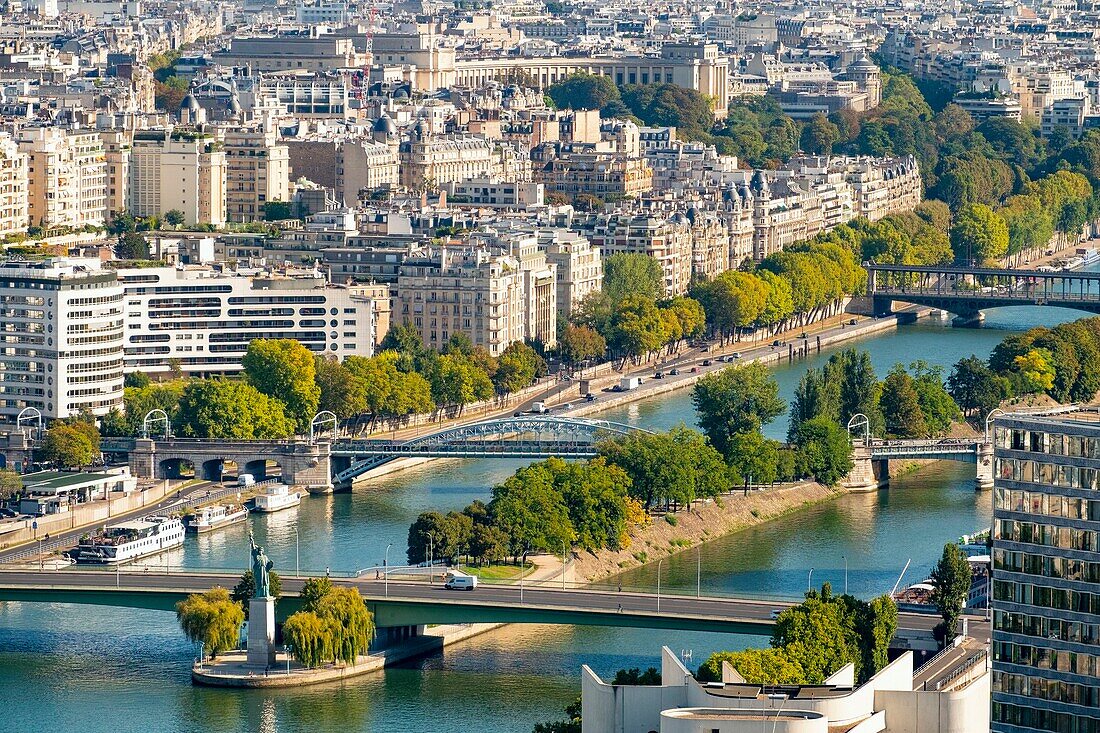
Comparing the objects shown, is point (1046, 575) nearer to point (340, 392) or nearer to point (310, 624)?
point (310, 624)

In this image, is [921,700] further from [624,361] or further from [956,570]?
[624,361]

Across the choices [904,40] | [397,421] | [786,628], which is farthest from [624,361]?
[904,40]

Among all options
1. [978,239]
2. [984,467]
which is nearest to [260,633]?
[984,467]

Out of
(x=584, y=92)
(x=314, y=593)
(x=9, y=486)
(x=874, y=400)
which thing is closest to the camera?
(x=314, y=593)

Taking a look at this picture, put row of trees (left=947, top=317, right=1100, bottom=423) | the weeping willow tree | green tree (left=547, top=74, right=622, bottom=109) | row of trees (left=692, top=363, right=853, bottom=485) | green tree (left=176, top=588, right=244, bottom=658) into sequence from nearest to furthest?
1. the weeping willow tree
2. green tree (left=176, top=588, right=244, bottom=658)
3. row of trees (left=692, top=363, right=853, bottom=485)
4. row of trees (left=947, top=317, right=1100, bottom=423)
5. green tree (left=547, top=74, right=622, bottom=109)

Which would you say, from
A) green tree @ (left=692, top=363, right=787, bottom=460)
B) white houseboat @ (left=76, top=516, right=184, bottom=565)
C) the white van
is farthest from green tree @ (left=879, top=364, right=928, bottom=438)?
the white van

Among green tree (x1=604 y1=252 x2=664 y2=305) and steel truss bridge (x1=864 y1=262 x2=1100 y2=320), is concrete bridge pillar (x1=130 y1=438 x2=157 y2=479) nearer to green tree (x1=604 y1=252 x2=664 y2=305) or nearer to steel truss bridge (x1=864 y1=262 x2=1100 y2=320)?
green tree (x1=604 y1=252 x2=664 y2=305)

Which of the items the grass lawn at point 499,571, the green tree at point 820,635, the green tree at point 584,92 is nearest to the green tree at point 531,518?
the grass lawn at point 499,571
